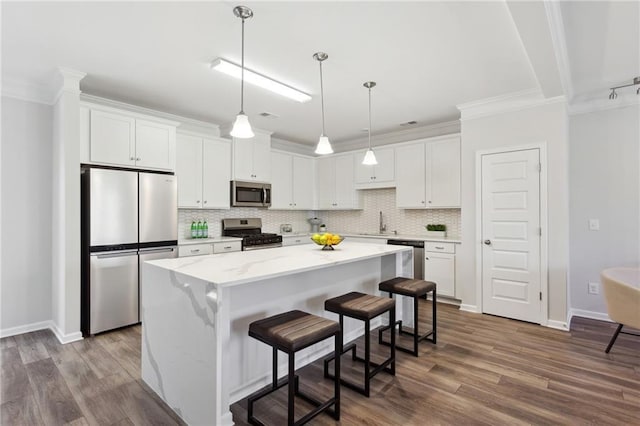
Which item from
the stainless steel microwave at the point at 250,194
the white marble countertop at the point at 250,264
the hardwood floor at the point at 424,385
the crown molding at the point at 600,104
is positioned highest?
the crown molding at the point at 600,104

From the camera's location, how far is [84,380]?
2.40 meters

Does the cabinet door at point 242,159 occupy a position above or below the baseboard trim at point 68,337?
above

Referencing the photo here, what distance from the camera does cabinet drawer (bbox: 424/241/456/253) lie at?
4.30 m

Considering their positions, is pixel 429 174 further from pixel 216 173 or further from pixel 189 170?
pixel 189 170

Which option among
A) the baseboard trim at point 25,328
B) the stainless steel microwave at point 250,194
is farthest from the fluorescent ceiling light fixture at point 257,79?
the baseboard trim at point 25,328

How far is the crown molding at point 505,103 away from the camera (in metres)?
3.52

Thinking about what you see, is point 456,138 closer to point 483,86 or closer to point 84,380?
point 483,86

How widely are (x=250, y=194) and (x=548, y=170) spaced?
387cm

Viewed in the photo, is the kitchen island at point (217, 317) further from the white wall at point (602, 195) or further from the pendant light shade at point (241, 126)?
the white wall at point (602, 195)

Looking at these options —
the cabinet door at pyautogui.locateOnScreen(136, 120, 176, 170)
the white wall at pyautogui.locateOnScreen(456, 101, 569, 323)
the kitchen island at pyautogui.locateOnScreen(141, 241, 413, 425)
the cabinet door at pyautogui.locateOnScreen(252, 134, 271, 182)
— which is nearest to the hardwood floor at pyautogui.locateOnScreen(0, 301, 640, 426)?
the kitchen island at pyautogui.locateOnScreen(141, 241, 413, 425)

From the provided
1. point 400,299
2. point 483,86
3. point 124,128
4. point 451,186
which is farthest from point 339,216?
point 124,128

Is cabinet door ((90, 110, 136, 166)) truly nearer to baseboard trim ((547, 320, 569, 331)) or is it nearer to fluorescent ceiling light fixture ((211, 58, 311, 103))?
fluorescent ceiling light fixture ((211, 58, 311, 103))

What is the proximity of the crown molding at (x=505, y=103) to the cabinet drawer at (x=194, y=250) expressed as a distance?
144 inches

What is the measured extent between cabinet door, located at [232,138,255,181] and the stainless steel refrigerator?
4.11 feet
